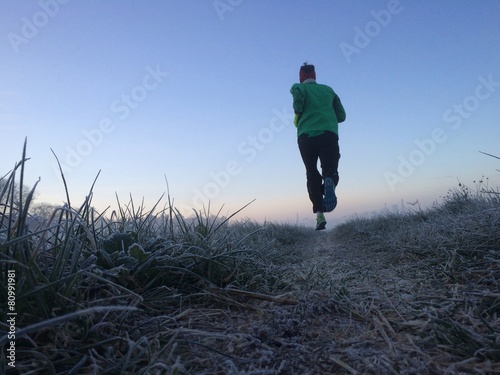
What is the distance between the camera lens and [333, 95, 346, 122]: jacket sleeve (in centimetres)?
608

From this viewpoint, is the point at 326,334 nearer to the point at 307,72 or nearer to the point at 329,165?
the point at 329,165

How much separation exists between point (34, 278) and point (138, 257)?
20.4 inches

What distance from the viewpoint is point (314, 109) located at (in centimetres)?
572

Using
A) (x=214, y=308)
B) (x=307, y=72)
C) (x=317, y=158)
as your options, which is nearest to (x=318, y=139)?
(x=317, y=158)

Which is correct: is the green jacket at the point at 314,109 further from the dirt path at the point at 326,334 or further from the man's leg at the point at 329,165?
the dirt path at the point at 326,334

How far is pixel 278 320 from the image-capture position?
1.43 m

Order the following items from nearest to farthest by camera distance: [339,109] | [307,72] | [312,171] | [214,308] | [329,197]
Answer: [214,308]
[329,197]
[312,171]
[339,109]
[307,72]

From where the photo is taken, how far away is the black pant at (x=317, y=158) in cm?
568

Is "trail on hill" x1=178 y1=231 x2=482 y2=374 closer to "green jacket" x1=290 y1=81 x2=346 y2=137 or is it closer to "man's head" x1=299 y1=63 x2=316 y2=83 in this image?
"green jacket" x1=290 y1=81 x2=346 y2=137

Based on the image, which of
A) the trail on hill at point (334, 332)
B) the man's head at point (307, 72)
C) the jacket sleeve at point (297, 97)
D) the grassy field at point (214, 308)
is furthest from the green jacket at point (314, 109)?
the trail on hill at point (334, 332)

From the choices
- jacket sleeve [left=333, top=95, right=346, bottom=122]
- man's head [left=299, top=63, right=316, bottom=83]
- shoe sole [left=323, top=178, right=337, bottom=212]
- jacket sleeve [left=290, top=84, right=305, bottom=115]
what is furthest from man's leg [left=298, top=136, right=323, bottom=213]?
man's head [left=299, top=63, right=316, bottom=83]

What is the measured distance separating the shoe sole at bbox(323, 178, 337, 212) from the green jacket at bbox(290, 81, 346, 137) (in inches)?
32.8

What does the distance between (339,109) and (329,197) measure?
63.9 inches

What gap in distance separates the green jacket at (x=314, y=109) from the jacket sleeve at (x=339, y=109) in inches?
6.1
